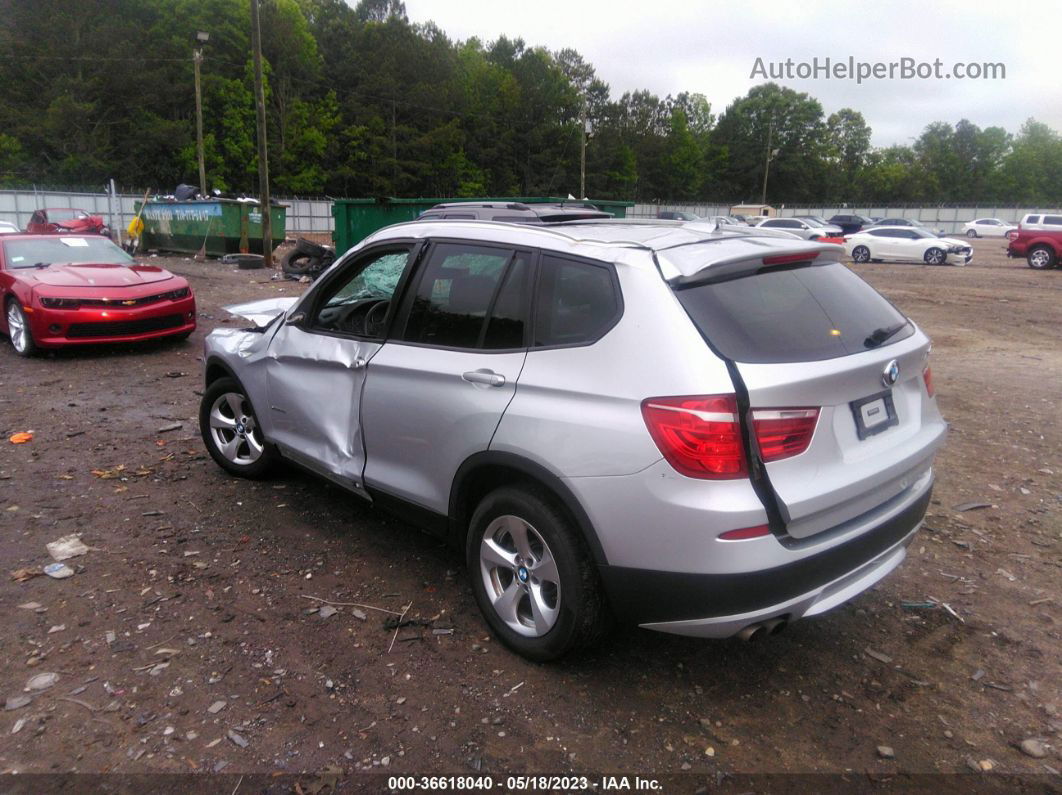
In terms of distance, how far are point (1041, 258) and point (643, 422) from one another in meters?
28.5

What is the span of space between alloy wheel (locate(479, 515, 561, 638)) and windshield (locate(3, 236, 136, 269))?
879 cm

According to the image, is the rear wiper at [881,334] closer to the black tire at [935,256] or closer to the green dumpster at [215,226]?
the green dumpster at [215,226]

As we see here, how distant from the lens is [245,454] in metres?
5.23

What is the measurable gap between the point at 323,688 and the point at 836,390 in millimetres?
2279

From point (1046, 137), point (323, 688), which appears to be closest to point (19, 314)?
point (323, 688)

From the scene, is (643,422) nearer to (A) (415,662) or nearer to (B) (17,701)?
(A) (415,662)

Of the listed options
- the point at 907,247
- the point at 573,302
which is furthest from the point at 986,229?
the point at 573,302

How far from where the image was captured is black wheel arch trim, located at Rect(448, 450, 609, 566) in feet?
9.35

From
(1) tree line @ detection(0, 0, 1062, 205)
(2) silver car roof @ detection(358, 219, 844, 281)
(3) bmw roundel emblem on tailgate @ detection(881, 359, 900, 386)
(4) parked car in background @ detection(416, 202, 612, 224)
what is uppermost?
(1) tree line @ detection(0, 0, 1062, 205)

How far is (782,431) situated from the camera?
8.76 feet

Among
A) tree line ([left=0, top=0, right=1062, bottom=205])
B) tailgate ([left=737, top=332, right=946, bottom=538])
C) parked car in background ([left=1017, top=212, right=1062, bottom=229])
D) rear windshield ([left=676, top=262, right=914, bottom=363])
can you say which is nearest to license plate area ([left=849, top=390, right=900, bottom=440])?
tailgate ([left=737, top=332, right=946, bottom=538])

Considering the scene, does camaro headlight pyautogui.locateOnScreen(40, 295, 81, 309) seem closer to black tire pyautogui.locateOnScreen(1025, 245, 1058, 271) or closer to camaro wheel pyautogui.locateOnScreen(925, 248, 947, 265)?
black tire pyautogui.locateOnScreen(1025, 245, 1058, 271)

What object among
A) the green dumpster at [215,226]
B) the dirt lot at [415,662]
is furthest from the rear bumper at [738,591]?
the green dumpster at [215,226]

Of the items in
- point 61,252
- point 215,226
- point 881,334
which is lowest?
point 881,334
